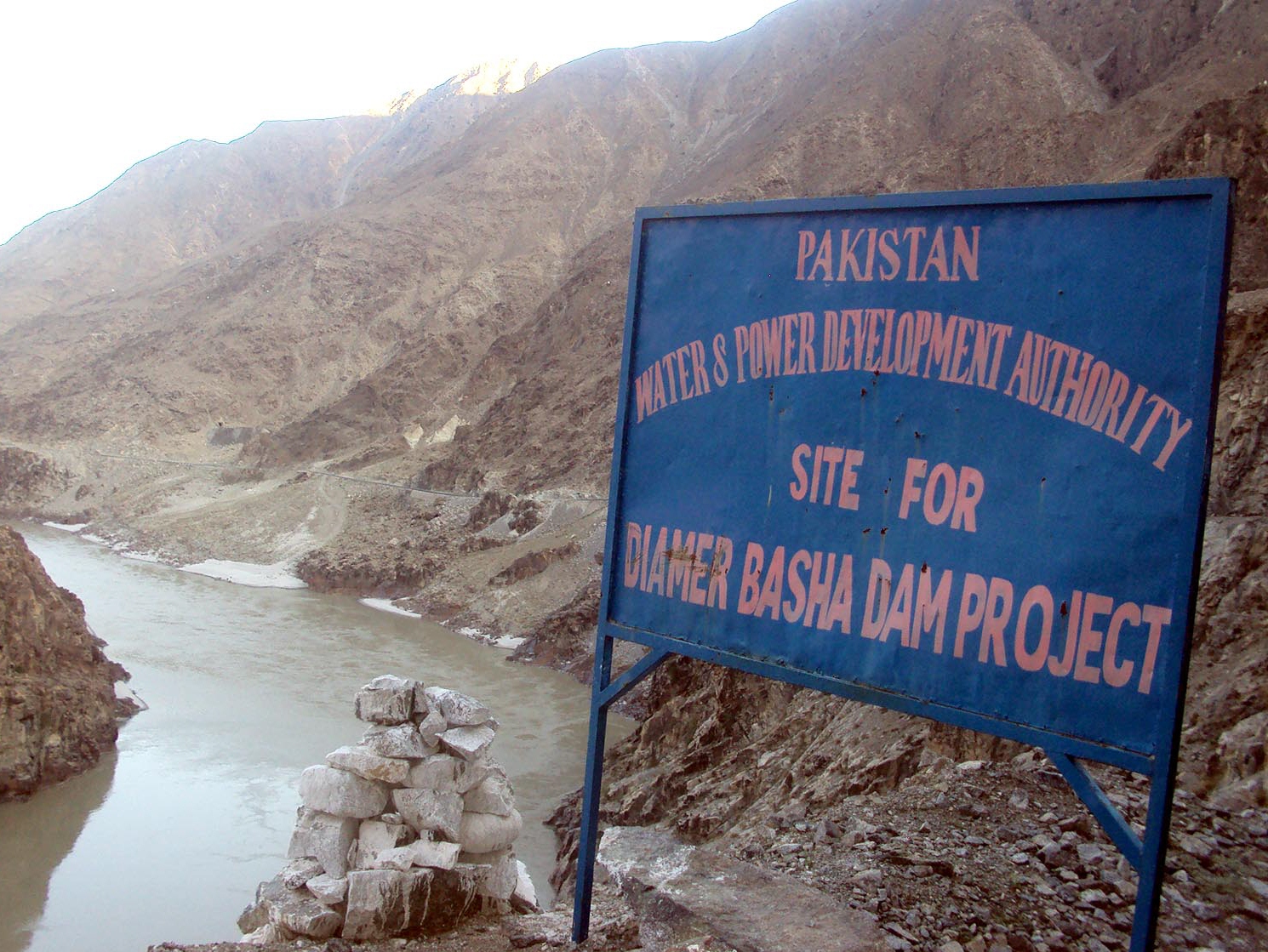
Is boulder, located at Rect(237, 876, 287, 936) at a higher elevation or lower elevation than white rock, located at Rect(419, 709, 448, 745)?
lower

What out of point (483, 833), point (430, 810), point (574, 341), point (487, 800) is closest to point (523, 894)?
point (483, 833)

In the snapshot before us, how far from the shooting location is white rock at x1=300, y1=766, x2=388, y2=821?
695 cm

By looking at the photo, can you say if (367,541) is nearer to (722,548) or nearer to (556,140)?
(722,548)

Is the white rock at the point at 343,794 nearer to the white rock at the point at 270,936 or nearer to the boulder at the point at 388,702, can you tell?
the boulder at the point at 388,702

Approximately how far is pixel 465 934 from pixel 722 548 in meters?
3.21

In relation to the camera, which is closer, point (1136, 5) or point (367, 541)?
point (367, 541)

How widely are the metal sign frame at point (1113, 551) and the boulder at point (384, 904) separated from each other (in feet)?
8.07

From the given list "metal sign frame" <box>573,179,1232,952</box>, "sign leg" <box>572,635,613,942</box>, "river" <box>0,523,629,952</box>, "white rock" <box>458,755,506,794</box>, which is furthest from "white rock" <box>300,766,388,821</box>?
"river" <box>0,523,629,952</box>

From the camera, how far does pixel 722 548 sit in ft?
15.3

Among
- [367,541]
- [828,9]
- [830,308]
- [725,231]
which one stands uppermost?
[828,9]

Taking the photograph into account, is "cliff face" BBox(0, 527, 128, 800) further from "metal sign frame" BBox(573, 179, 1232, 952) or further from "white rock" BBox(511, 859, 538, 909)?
"metal sign frame" BBox(573, 179, 1232, 952)

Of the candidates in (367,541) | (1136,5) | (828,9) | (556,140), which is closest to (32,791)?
(367,541)

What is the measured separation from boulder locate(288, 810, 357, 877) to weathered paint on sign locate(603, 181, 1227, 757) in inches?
122

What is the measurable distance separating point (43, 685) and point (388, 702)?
1318 cm
